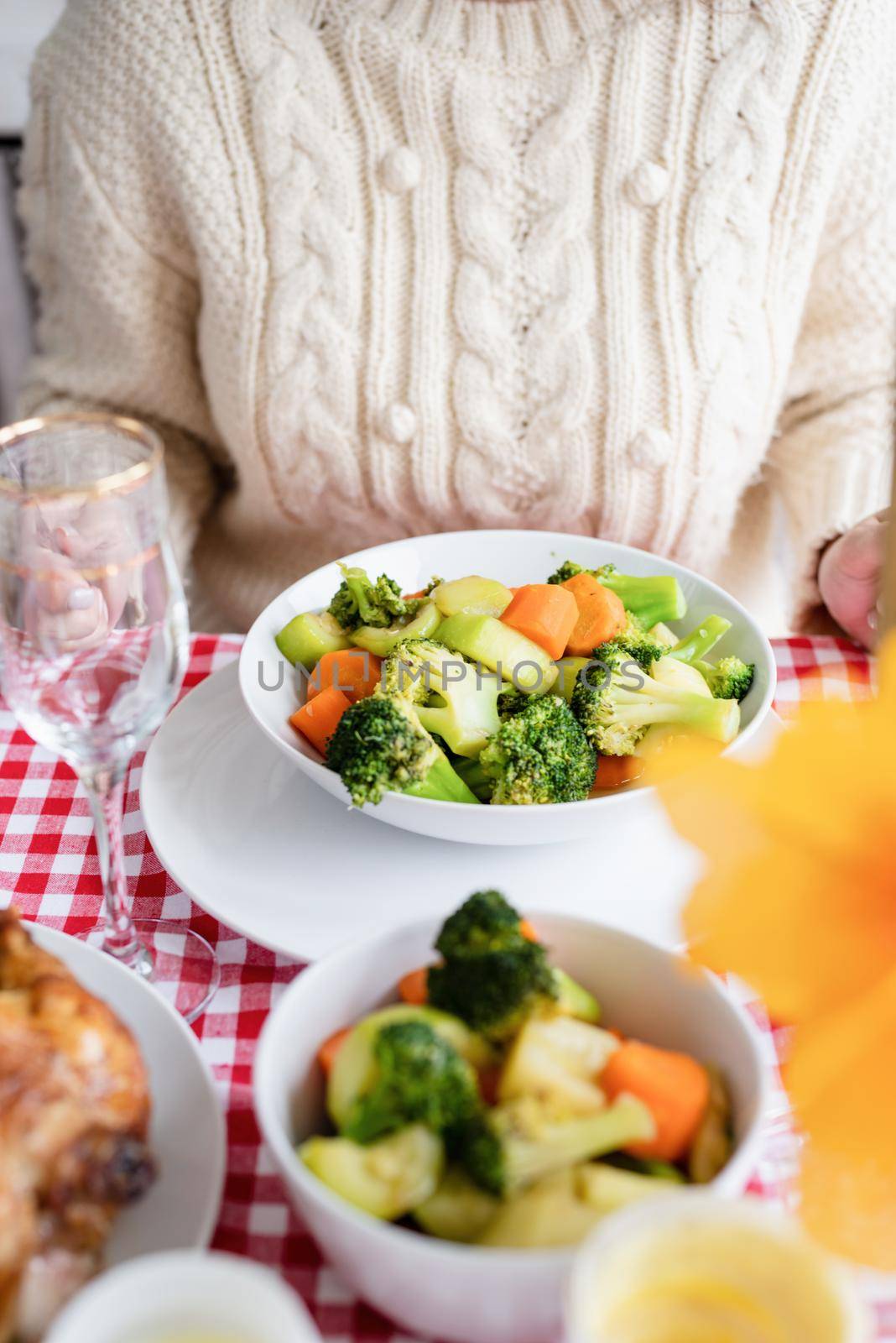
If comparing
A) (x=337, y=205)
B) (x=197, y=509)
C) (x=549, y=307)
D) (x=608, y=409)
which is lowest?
(x=197, y=509)

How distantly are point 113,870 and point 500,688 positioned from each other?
1.24 ft

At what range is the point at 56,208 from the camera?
5.26 ft

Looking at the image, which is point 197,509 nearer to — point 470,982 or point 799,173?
point 799,173

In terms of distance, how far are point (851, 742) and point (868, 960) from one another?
0.10 meters

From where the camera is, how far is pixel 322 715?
1.04m

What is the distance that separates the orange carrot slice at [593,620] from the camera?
1097 millimetres

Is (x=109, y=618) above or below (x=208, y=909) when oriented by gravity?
above

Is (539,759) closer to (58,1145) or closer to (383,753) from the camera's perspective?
(383,753)

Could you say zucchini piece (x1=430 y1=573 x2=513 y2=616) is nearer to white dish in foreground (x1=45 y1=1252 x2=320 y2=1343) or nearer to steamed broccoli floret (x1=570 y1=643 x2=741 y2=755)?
steamed broccoli floret (x1=570 y1=643 x2=741 y2=755)

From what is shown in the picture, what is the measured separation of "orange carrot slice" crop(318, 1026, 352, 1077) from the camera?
→ 2.11ft

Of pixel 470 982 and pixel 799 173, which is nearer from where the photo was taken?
pixel 470 982

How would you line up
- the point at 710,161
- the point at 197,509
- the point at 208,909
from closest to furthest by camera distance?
the point at 208,909
the point at 710,161
the point at 197,509

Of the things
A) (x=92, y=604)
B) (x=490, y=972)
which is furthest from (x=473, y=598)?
(x=490, y=972)

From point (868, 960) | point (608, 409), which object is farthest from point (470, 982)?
point (608, 409)
